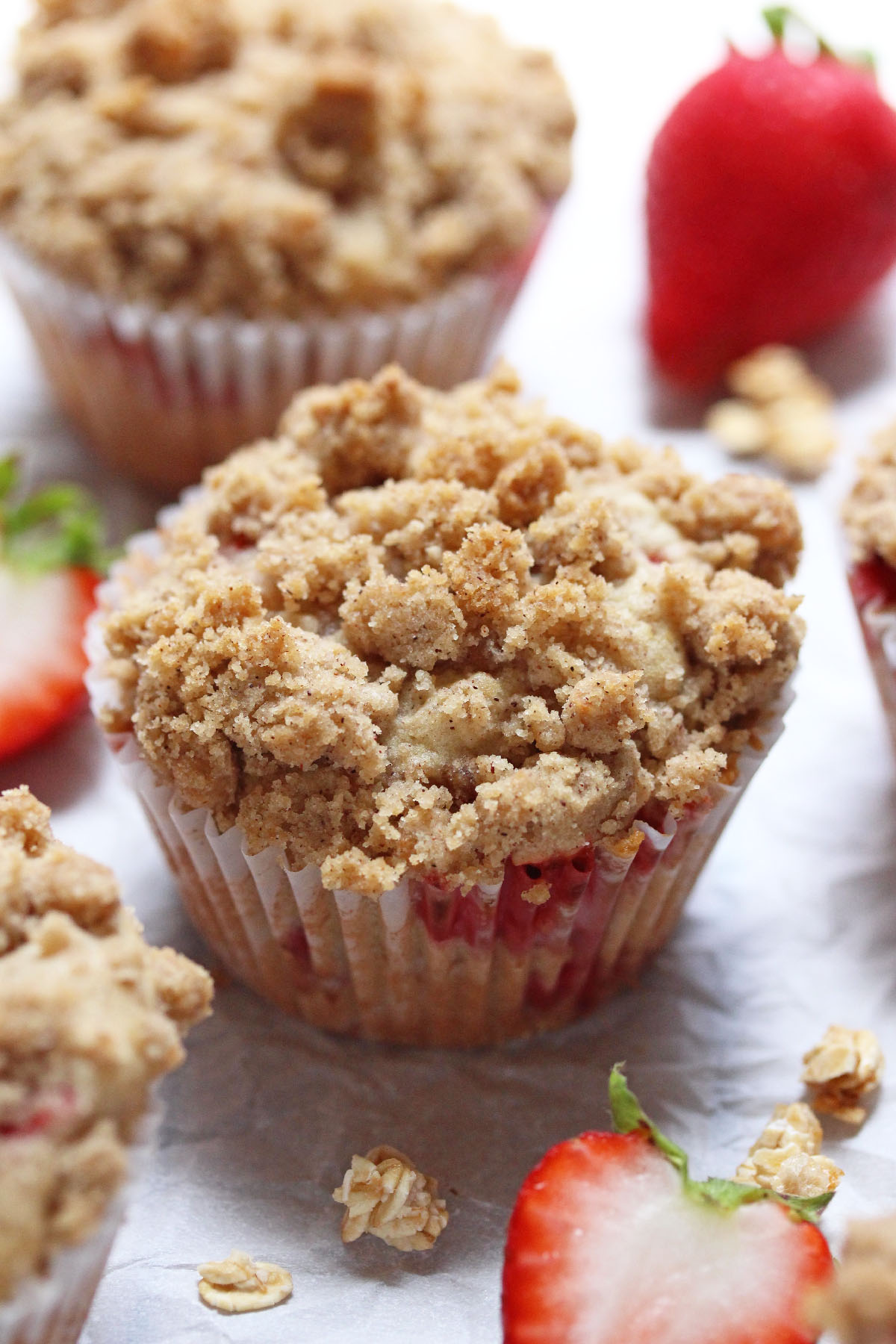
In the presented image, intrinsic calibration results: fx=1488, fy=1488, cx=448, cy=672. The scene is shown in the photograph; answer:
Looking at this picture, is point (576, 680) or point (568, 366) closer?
point (576, 680)

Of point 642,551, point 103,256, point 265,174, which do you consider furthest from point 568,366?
point 642,551

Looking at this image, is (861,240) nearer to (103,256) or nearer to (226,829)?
(103,256)

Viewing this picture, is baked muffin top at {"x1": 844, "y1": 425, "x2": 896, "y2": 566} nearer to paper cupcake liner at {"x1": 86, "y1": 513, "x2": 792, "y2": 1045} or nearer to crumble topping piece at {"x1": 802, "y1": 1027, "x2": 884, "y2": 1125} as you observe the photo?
paper cupcake liner at {"x1": 86, "y1": 513, "x2": 792, "y2": 1045}

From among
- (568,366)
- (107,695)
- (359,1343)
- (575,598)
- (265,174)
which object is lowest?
(359,1343)

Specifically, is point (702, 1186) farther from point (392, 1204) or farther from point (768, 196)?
point (768, 196)

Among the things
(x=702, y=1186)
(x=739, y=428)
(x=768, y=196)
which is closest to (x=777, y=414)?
(x=739, y=428)

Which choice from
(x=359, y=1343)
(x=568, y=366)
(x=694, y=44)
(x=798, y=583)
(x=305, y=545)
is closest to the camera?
(x=359, y=1343)
